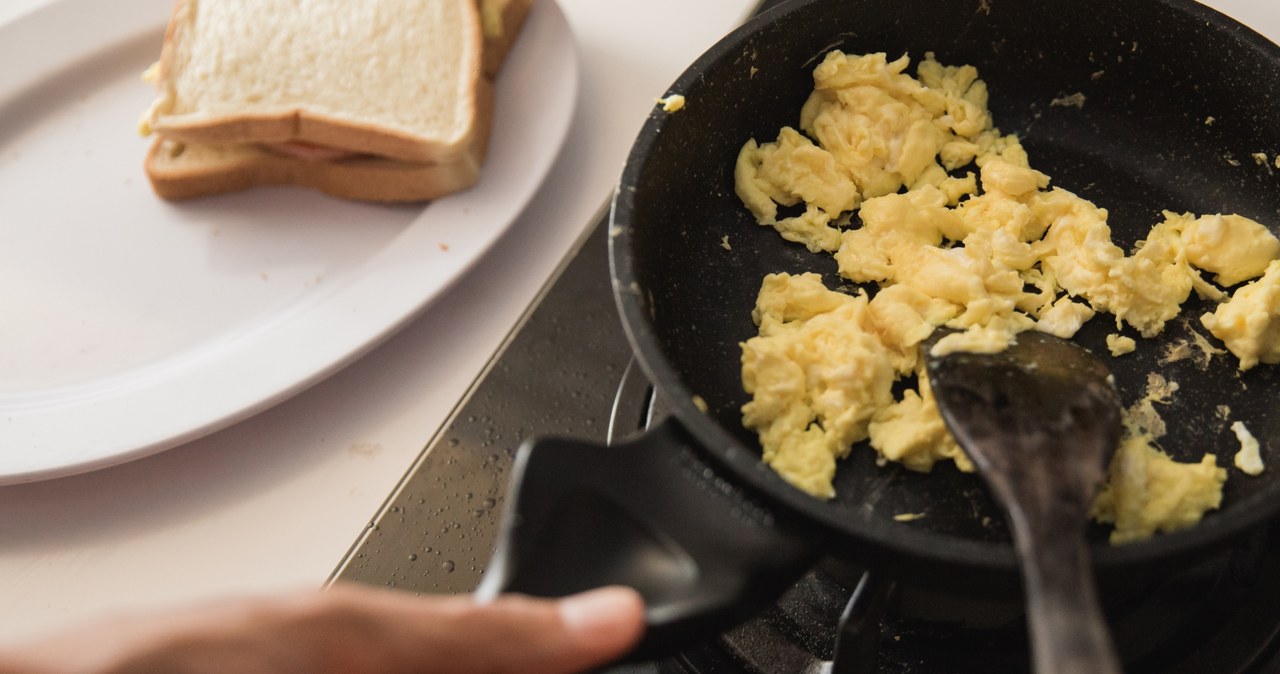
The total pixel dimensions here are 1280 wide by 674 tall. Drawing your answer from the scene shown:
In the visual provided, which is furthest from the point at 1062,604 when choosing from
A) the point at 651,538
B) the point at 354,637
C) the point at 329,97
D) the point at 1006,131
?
the point at 329,97

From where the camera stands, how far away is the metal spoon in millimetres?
605

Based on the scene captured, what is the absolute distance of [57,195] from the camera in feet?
4.40

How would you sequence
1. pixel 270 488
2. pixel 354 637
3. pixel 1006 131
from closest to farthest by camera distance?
pixel 354 637, pixel 270 488, pixel 1006 131

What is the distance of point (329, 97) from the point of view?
50.5 inches

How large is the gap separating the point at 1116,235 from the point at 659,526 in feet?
2.40

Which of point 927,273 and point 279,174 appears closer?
point 927,273

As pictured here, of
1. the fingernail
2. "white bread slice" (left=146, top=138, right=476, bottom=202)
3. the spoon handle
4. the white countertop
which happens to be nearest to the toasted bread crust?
"white bread slice" (left=146, top=138, right=476, bottom=202)

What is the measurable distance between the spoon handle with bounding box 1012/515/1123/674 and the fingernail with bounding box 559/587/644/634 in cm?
26

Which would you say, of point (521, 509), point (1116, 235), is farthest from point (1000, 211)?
point (521, 509)

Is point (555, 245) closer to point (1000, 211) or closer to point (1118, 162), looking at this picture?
point (1000, 211)

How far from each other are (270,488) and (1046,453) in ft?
2.65

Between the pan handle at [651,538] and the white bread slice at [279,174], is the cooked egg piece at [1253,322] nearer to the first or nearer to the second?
the pan handle at [651,538]

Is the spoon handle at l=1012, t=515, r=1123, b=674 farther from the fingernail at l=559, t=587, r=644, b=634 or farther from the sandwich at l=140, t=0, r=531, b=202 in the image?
the sandwich at l=140, t=0, r=531, b=202

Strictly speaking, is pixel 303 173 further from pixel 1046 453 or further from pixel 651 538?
pixel 1046 453
